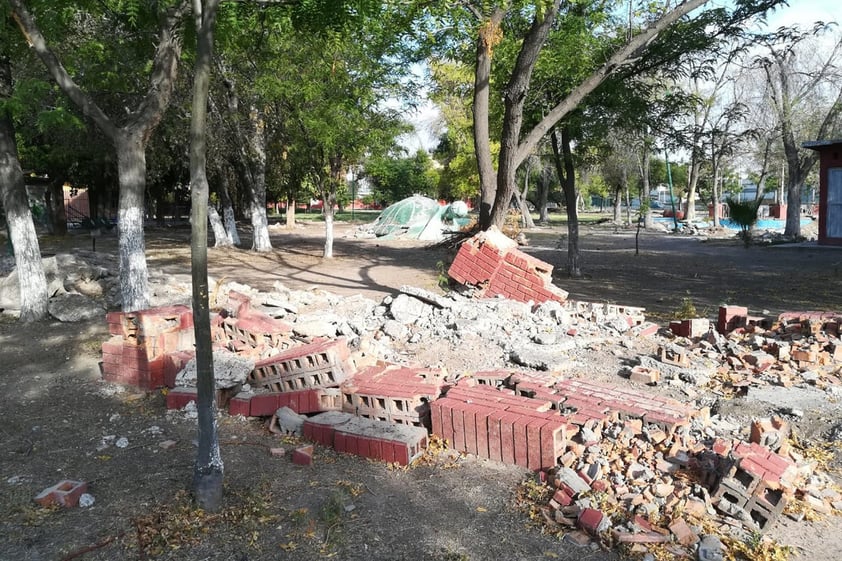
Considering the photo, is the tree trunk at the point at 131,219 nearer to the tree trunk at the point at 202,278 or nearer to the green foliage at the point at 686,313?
the tree trunk at the point at 202,278

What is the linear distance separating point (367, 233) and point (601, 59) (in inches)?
753

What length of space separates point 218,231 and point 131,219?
1373cm

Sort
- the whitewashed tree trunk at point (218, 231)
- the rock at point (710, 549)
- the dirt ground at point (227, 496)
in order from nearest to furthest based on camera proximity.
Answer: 1. the rock at point (710, 549)
2. the dirt ground at point (227, 496)
3. the whitewashed tree trunk at point (218, 231)

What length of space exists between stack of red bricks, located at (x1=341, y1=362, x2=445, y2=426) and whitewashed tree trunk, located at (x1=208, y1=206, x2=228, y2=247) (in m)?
17.5

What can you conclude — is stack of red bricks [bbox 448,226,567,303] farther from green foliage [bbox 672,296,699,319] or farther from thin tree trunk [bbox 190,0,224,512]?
thin tree trunk [bbox 190,0,224,512]

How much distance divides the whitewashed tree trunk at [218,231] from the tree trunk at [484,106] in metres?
13.7

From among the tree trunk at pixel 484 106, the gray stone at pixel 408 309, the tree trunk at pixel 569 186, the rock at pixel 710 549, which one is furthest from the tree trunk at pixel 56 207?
the rock at pixel 710 549

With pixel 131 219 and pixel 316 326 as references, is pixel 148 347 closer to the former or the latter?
pixel 316 326

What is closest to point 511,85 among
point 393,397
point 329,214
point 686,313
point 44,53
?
point 686,313

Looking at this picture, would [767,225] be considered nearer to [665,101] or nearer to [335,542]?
[665,101]

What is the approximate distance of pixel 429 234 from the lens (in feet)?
95.0

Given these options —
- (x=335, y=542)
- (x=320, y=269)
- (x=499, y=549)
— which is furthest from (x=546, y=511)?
(x=320, y=269)

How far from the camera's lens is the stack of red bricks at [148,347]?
6.12 metres

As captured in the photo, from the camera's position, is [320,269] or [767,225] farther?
[767,225]
